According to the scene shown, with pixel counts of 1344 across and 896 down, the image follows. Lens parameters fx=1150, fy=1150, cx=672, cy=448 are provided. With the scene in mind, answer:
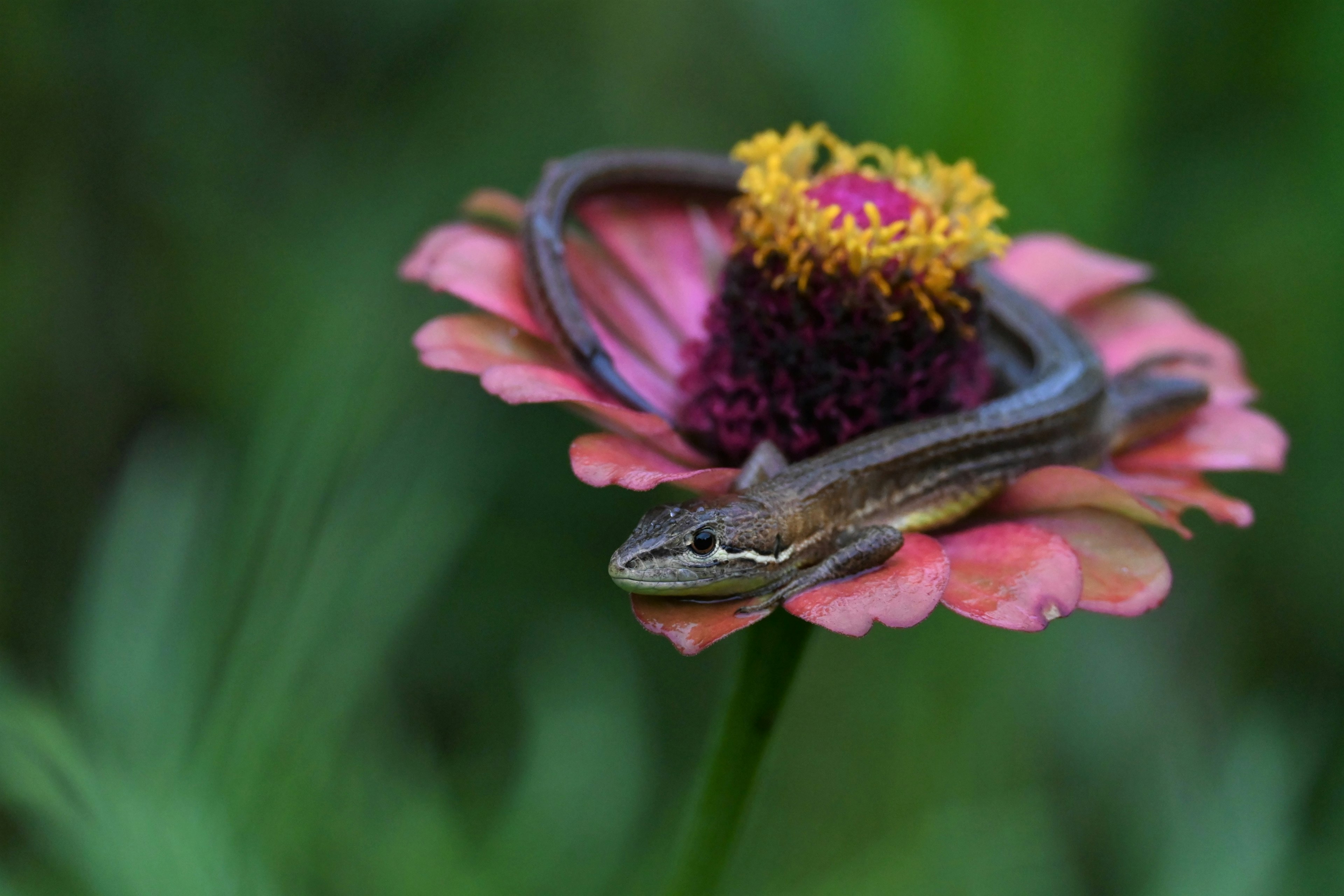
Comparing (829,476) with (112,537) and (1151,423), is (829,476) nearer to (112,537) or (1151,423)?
(1151,423)

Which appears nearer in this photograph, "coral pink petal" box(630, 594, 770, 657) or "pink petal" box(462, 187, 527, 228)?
"coral pink petal" box(630, 594, 770, 657)

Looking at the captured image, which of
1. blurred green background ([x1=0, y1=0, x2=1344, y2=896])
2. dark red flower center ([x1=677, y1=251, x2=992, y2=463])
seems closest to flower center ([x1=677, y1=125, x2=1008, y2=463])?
dark red flower center ([x1=677, y1=251, x2=992, y2=463])

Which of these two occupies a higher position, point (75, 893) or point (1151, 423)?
point (1151, 423)

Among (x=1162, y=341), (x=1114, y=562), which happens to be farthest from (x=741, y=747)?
(x=1162, y=341)

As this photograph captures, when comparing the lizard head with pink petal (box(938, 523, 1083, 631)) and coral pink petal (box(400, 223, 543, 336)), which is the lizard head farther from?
coral pink petal (box(400, 223, 543, 336))

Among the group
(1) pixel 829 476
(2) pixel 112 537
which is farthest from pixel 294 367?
(1) pixel 829 476

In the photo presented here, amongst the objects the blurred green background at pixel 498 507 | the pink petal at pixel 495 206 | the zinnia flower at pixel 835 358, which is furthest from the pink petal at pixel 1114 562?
the pink petal at pixel 495 206

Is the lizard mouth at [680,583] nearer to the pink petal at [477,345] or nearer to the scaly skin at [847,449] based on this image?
the scaly skin at [847,449]
